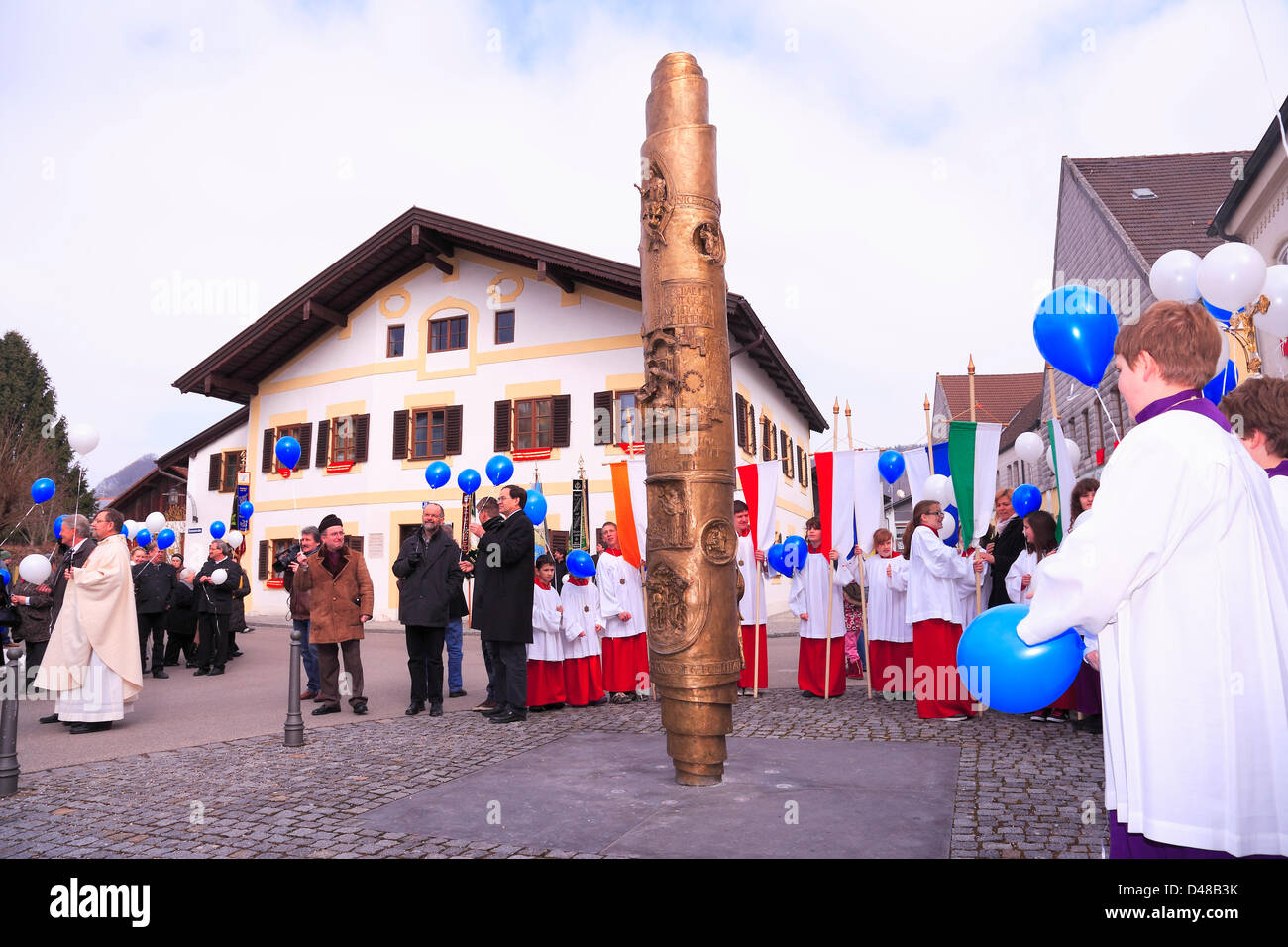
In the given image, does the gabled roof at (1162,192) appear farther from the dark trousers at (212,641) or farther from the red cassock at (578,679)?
the dark trousers at (212,641)

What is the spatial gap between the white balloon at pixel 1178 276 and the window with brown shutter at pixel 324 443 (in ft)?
72.5

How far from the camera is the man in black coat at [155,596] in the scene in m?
11.6

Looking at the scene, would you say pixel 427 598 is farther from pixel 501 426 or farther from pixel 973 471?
pixel 501 426

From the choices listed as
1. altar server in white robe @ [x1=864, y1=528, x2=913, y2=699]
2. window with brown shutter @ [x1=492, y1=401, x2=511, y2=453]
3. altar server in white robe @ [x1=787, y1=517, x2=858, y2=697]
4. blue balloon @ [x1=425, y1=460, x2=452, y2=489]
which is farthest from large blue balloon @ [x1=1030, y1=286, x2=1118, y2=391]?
window with brown shutter @ [x1=492, y1=401, x2=511, y2=453]

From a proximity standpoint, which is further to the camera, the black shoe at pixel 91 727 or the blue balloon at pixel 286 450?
the blue balloon at pixel 286 450

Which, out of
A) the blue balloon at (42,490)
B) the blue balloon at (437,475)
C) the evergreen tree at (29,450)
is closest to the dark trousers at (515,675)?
the blue balloon at (437,475)

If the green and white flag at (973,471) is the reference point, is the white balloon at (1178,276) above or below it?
above

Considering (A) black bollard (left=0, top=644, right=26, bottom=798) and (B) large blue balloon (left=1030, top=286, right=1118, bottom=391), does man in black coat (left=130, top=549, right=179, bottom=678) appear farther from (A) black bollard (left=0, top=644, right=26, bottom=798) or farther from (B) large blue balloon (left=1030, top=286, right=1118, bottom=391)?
(B) large blue balloon (left=1030, top=286, right=1118, bottom=391)

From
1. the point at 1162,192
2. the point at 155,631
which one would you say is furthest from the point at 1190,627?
the point at 1162,192

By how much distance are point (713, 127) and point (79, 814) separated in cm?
575

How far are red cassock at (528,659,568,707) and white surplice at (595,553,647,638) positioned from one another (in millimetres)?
886

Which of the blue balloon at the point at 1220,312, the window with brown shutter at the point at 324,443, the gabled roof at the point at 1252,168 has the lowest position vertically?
the blue balloon at the point at 1220,312
